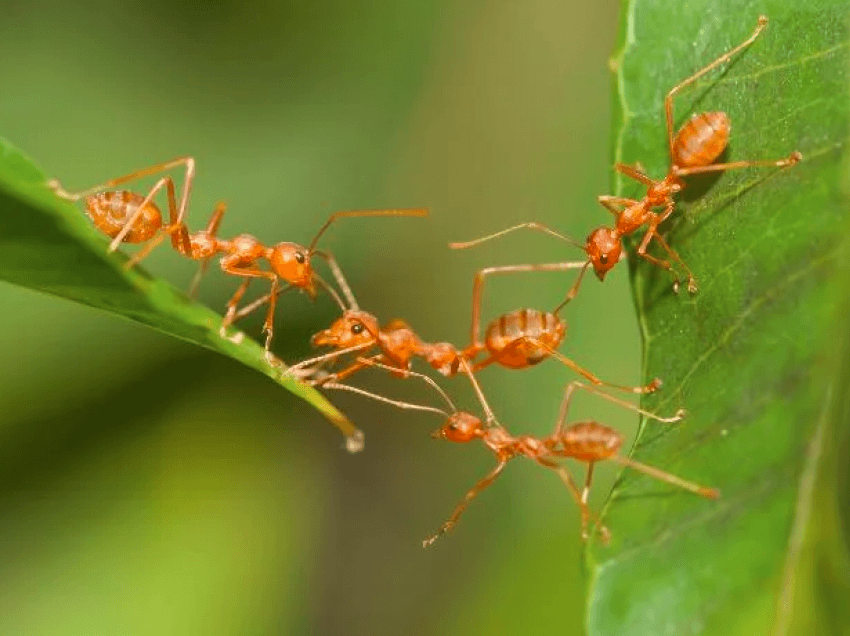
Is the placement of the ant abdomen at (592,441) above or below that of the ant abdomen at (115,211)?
below

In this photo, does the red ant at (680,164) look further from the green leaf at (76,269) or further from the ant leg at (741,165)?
the green leaf at (76,269)

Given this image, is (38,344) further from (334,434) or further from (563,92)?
(563,92)

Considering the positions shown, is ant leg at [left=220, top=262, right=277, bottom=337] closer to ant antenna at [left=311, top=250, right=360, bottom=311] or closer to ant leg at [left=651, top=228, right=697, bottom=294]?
ant antenna at [left=311, top=250, right=360, bottom=311]

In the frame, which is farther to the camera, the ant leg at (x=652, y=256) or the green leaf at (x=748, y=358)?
the ant leg at (x=652, y=256)

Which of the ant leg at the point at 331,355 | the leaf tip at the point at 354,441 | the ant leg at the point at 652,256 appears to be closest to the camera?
the ant leg at the point at 652,256

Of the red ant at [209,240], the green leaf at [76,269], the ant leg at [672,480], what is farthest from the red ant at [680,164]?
the red ant at [209,240]

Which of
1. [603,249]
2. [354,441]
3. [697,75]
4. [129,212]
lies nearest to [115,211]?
[129,212]
